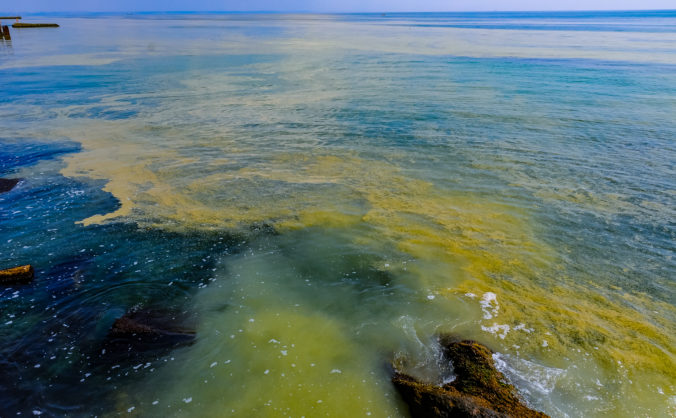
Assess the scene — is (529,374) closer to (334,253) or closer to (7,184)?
(334,253)

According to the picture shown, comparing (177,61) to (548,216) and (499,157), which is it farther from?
(548,216)

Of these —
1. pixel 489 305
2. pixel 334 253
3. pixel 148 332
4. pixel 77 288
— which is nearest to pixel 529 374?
pixel 489 305

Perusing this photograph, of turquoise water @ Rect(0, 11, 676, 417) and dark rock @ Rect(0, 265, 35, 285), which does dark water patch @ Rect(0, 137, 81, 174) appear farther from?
dark rock @ Rect(0, 265, 35, 285)

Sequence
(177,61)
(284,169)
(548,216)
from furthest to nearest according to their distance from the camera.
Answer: (177,61) → (284,169) → (548,216)

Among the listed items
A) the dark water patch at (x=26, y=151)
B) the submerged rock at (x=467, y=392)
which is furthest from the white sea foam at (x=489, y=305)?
the dark water patch at (x=26, y=151)

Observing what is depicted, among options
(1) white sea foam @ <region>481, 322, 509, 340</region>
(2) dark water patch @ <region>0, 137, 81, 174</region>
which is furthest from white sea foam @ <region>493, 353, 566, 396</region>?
(2) dark water patch @ <region>0, 137, 81, 174</region>

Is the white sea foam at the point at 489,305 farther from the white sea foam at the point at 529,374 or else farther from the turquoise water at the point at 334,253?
the white sea foam at the point at 529,374

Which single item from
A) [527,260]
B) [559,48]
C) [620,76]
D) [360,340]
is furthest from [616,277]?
[559,48]
